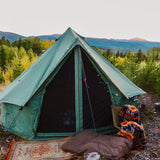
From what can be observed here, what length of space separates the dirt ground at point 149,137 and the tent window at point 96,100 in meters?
1.17

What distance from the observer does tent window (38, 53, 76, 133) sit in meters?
4.20

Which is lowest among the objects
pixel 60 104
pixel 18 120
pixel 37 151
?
pixel 37 151

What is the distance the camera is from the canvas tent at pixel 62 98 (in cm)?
413

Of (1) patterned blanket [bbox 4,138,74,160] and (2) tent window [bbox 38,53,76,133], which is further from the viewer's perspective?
(2) tent window [bbox 38,53,76,133]

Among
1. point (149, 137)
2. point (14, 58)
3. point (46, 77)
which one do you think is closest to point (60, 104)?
point (46, 77)

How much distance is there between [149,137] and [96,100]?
5.37 feet

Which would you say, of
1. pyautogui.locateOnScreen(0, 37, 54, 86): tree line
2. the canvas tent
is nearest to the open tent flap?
the canvas tent

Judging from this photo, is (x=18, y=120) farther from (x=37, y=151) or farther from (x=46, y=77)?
(x=46, y=77)

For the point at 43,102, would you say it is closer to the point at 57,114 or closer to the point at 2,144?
the point at 57,114

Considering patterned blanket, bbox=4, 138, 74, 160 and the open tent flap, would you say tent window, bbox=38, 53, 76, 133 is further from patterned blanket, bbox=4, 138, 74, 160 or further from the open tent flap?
patterned blanket, bbox=4, 138, 74, 160

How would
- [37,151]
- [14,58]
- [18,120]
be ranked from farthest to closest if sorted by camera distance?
[14,58]
[18,120]
[37,151]

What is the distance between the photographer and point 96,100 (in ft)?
14.7

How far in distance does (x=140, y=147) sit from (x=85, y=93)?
1.77 metres

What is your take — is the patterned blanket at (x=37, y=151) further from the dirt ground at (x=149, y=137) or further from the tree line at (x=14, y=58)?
the tree line at (x=14, y=58)
